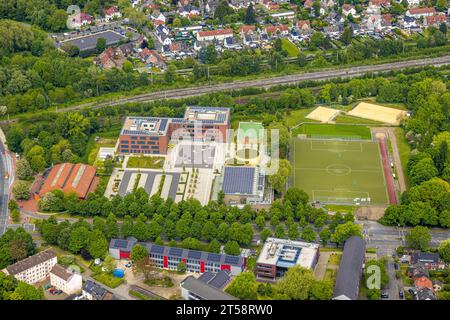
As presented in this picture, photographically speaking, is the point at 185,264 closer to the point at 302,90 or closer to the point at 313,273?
the point at 313,273

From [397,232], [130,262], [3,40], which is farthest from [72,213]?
[3,40]

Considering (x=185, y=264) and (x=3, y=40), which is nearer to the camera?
(x=185, y=264)

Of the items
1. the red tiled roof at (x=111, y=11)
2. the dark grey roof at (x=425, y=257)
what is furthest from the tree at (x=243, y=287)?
the red tiled roof at (x=111, y=11)

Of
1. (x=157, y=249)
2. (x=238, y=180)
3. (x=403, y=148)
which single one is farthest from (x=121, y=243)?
(x=403, y=148)

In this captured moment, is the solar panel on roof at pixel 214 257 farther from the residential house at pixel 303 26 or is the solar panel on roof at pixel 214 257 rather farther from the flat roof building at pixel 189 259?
the residential house at pixel 303 26

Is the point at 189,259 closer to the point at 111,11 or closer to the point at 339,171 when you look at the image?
the point at 339,171

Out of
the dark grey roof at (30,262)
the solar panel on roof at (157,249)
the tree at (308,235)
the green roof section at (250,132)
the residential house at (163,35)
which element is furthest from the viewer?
the residential house at (163,35)
